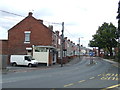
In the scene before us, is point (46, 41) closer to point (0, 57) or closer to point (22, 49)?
point (22, 49)

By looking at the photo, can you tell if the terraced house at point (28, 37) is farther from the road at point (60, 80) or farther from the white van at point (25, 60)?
the road at point (60, 80)

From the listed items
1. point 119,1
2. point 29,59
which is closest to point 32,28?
point 29,59

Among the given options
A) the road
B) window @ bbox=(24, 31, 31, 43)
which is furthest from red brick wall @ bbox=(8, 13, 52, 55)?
the road

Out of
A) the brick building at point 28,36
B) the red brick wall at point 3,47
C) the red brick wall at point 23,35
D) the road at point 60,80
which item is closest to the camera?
the road at point 60,80

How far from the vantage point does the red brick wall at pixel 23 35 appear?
3966cm

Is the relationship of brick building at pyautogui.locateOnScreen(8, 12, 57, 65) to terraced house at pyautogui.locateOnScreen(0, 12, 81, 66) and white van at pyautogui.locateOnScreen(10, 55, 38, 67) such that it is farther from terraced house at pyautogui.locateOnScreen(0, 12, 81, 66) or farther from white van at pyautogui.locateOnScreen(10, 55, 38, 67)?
white van at pyautogui.locateOnScreen(10, 55, 38, 67)

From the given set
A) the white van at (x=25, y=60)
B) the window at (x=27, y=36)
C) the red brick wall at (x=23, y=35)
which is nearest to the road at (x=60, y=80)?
the white van at (x=25, y=60)

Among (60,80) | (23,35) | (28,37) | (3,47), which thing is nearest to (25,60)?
(28,37)

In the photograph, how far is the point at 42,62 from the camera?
37.5 meters

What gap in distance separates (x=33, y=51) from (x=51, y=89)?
27098mm

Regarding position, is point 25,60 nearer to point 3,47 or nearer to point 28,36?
point 28,36

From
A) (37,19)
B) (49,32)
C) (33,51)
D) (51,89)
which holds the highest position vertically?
(37,19)

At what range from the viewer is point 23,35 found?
4012 centimetres

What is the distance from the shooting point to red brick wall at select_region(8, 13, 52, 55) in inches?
1561
